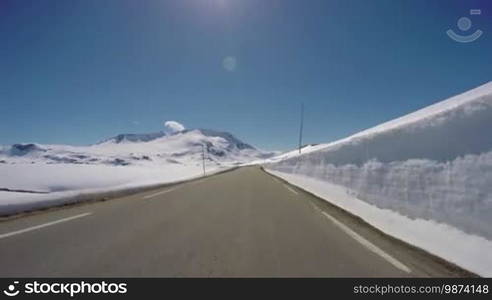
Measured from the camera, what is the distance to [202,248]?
5820mm

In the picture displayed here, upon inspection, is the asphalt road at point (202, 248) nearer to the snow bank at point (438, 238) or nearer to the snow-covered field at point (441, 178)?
the snow bank at point (438, 238)

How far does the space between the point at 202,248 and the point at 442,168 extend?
173 inches

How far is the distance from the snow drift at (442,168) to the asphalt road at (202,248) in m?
0.81

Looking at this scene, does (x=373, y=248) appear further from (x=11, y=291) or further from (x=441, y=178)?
(x=11, y=291)

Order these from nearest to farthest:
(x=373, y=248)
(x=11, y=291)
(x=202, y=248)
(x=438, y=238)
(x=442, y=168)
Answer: (x=11, y=291), (x=438, y=238), (x=202, y=248), (x=373, y=248), (x=442, y=168)

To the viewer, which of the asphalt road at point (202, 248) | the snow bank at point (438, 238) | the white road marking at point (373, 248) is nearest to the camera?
the asphalt road at point (202, 248)

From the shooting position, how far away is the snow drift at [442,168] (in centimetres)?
514

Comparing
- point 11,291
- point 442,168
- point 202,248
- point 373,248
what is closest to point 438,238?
point 373,248

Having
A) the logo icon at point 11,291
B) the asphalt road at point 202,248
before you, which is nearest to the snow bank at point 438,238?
the asphalt road at point 202,248

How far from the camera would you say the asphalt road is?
4547 millimetres

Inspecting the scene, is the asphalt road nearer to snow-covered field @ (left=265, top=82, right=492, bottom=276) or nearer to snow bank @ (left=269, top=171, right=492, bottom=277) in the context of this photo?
snow bank @ (left=269, top=171, right=492, bottom=277)

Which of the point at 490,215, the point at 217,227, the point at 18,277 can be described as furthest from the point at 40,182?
the point at 490,215

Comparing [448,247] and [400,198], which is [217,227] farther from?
[448,247]

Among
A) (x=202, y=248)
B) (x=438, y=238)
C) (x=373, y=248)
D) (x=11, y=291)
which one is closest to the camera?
(x=11, y=291)
